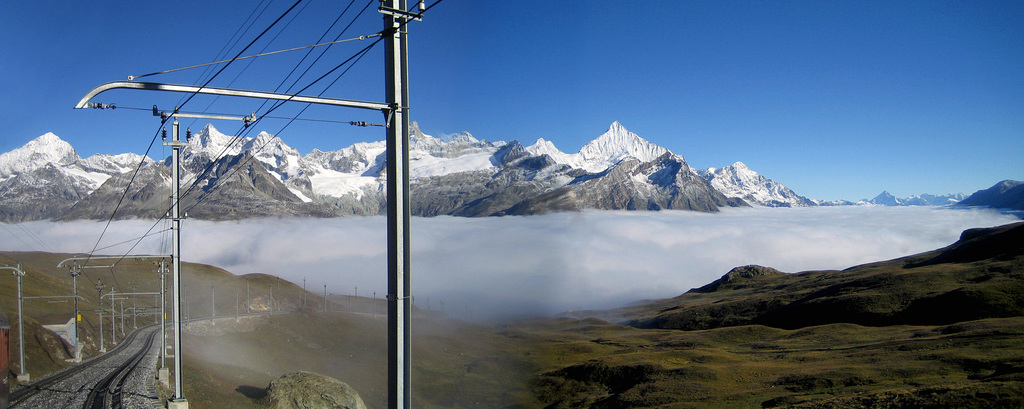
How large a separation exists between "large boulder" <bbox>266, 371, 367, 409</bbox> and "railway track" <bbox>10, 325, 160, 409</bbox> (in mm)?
13153

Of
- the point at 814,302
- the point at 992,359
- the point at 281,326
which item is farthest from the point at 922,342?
the point at 281,326

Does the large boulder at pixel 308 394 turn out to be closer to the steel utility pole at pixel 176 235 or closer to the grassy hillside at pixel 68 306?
the grassy hillside at pixel 68 306

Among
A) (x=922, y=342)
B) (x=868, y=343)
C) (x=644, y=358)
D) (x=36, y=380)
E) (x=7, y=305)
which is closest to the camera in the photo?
(x=36, y=380)

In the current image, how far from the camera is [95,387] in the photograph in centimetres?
4759

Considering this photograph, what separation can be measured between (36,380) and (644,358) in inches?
4085

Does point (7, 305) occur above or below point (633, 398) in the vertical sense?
above

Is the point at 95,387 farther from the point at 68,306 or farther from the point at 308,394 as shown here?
the point at 68,306

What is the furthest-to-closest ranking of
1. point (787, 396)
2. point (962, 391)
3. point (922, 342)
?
point (922, 342), point (787, 396), point (962, 391)

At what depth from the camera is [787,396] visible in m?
76.0

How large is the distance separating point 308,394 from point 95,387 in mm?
22005

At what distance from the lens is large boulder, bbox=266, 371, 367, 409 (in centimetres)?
6391

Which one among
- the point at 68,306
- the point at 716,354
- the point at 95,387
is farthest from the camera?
the point at 716,354

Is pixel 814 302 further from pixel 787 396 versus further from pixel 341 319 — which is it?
pixel 341 319

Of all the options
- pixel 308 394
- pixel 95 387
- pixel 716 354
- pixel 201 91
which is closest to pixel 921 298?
pixel 716 354
